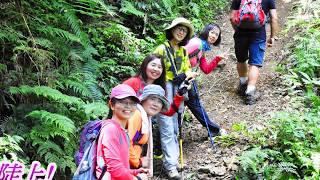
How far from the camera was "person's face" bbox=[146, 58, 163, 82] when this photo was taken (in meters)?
4.66

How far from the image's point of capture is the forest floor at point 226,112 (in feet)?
17.8

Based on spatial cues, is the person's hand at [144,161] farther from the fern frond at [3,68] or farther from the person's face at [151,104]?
the fern frond at [3,68]

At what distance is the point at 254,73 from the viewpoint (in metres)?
6.97

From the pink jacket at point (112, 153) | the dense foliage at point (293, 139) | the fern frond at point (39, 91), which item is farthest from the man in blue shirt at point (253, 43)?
the pink jacket at point (112, 153)

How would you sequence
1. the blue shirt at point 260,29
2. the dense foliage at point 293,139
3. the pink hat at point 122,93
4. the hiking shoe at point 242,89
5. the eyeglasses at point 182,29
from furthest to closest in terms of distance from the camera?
the hiking shoe at point 242,89
the blue shirt at point 260,29
the eyeglasses at point 182,29
the dense foliage at point 293,139
the pink hat at point 122,93

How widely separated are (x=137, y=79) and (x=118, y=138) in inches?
61.9

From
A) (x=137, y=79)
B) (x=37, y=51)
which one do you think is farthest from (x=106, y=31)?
(x=137, y=79)

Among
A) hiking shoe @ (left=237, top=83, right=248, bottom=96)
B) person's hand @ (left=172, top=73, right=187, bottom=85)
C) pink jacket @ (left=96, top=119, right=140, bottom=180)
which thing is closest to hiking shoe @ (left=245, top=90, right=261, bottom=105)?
hiking shoe @ (left=237, top=83, right=248, bottom=96)

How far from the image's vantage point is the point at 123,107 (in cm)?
340

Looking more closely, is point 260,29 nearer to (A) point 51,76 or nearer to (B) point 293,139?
(B) point 293,139

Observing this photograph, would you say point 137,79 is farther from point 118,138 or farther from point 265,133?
point 265,133

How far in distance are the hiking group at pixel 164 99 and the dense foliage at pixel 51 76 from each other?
915 millimetres

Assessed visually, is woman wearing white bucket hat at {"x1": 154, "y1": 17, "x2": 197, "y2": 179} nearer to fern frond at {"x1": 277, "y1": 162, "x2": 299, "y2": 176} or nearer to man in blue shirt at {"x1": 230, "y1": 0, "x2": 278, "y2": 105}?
fern frond at {"x1": 277, "y1": 162, "x2": 299, "y2": 176}

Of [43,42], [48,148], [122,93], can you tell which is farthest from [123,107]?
[43,42]
